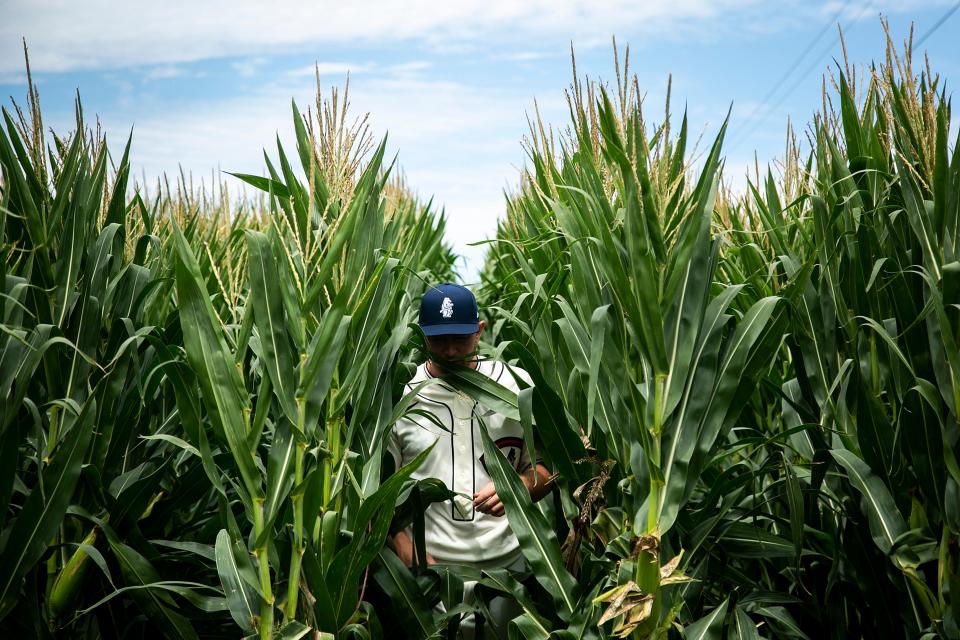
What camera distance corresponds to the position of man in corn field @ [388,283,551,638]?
9.43 ft

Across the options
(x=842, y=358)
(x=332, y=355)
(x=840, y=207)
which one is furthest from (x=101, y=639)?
(x=840, y=207)

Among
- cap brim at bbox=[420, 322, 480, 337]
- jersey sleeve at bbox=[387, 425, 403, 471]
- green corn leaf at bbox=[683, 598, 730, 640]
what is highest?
cap brim at bbox=[420, 322, 480, 337]

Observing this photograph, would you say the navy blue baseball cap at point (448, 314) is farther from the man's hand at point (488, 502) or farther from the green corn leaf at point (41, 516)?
the green corn leaf at point (41, 516)

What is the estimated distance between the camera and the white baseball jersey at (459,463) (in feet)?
9.53

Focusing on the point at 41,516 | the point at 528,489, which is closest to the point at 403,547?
the point at 528,489

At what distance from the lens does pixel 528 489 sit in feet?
9.12

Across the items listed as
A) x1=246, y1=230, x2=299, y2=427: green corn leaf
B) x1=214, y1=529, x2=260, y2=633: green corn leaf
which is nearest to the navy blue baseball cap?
x1=246, y1=230, x2=299, y2=427: green corn leaf

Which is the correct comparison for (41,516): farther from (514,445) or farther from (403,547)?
(514,445)

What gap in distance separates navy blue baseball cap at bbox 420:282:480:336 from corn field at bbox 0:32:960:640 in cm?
15

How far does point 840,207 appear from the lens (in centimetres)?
265

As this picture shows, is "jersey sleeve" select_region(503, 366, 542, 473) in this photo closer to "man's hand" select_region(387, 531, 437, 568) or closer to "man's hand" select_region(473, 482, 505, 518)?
"man's hand" select_region(473, 482, 505, 518)

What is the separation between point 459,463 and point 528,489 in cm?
29

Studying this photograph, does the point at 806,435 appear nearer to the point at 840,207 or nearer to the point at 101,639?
the point at 840,207

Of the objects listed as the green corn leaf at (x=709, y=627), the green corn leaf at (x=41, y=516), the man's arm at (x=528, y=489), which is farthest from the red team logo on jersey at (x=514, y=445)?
the green corn leaf at (x=41, y=516)
